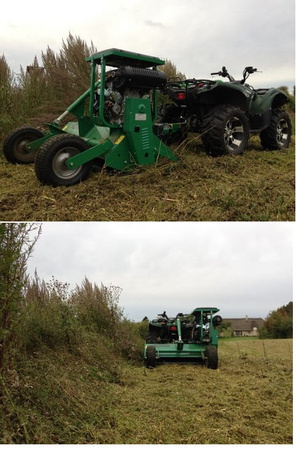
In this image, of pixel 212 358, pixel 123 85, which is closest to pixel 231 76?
pixel 123 85

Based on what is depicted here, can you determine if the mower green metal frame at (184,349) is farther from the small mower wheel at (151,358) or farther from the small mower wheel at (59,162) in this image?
the small mower wheel at (59,162)

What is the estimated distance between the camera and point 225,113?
6.33 metres

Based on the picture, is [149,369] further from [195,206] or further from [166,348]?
[195,206]

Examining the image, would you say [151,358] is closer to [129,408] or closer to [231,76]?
[129,408]

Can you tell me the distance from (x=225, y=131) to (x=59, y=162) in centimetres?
280

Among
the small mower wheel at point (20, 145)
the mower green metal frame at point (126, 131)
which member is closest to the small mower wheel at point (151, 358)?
the mower green metal frame at point (126, 131)

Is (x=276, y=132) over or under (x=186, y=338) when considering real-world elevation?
over

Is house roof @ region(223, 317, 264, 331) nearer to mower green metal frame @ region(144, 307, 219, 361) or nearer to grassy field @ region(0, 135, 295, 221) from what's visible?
mower green metal frame @ region(144, 307, 219, 361)

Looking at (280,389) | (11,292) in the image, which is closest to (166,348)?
(280,389)

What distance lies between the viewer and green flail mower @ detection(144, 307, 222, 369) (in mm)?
6574

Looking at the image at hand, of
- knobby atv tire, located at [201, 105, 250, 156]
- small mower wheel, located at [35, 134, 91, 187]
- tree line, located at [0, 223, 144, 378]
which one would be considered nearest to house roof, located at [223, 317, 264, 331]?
tree line, located at [0, 223, 144, 378]

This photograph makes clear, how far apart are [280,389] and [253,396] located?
1.82 ft

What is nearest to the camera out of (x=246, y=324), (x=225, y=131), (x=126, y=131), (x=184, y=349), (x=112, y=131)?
(x=126, y=131)

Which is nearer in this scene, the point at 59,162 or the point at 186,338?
the point at 59,162
